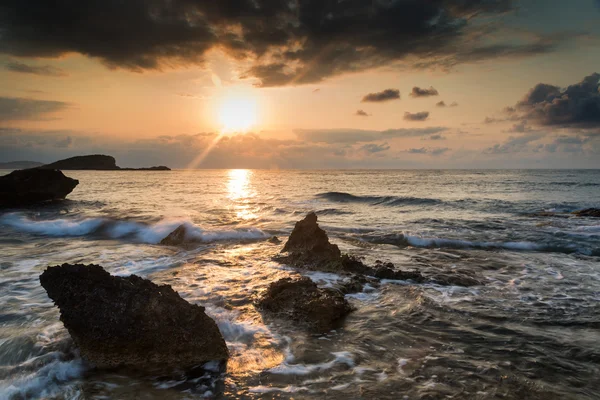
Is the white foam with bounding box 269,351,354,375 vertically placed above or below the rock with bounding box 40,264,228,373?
below

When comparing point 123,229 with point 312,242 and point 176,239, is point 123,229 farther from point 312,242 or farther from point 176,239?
point 312,242

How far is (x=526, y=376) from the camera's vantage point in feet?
14.4

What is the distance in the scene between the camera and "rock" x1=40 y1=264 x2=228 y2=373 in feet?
15.3

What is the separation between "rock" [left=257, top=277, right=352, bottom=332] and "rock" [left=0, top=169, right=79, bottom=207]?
95.6ft

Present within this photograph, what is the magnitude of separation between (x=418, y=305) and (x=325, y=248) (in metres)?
3.73

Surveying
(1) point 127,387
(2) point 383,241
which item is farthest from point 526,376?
(2) point 383,241

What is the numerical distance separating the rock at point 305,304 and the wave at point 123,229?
8.15m

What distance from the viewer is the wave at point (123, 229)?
49.2 feet

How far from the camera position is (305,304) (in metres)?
6.33

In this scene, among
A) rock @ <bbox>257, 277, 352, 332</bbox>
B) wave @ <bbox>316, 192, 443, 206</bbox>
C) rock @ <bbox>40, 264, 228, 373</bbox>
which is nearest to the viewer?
rock @ <bbox>40, 264, 228, 373</bbox>

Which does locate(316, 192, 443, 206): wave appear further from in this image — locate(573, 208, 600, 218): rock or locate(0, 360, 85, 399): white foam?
locate(0, 360, 85, 399): white foam

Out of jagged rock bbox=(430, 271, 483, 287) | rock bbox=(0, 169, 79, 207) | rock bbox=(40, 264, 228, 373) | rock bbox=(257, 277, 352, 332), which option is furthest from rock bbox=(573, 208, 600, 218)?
rock bbox=(0, 169, 79, 207)

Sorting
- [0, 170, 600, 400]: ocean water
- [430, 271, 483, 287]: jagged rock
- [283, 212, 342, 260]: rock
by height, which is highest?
[283, 212, 342, 260]: rock

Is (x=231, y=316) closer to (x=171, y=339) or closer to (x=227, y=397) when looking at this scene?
(x=171, y=339)
